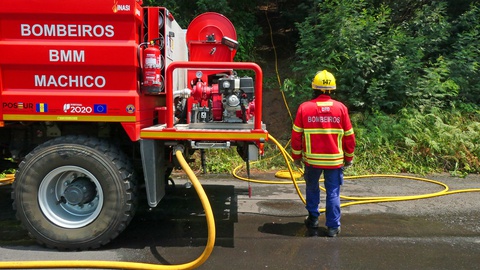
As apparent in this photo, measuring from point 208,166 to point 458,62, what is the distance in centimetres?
613

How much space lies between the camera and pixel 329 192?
174 inches

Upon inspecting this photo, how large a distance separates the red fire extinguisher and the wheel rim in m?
1.04

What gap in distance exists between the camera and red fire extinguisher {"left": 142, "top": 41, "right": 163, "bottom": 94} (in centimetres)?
398

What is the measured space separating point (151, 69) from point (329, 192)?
7.60 feet

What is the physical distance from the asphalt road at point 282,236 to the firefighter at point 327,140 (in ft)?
1.50

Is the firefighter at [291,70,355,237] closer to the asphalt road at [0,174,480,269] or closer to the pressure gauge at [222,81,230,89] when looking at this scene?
the asphalt road at [0,174,480,269]

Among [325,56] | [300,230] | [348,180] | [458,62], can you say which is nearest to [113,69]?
[300,230]

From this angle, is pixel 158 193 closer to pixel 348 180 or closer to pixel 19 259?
pixel 19 259

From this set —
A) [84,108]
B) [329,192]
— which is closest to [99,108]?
[84,108]

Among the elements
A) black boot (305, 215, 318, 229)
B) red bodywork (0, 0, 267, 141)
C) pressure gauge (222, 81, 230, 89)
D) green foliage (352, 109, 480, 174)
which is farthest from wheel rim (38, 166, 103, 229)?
green foliage (352, 109, 480, 174)

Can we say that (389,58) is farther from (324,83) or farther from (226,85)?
(226,85)

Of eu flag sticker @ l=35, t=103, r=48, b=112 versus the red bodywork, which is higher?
the red bodywork

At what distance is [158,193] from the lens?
13.3 feet

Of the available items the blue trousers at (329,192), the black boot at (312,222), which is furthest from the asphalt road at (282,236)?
the blue trousers at (329,192)
